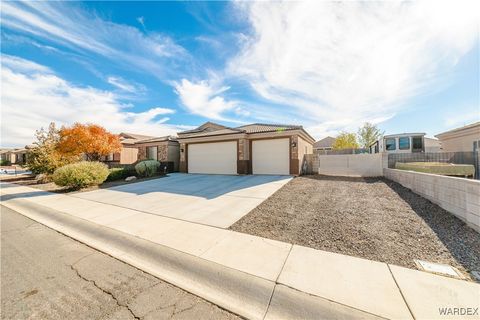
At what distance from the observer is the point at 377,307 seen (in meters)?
2.18

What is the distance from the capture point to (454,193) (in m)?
4.73

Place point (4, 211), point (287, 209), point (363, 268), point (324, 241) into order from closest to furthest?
point (363, 268) < point (324, 241) < point (287, 209) < point (4, 211)

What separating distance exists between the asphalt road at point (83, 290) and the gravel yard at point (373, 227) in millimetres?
2209

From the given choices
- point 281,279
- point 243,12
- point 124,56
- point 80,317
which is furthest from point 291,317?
point 124,56

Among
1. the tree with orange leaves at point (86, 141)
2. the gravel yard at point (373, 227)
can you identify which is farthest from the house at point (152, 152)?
the gravel yard at point (373, 227)

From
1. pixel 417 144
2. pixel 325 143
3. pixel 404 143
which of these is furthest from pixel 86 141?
pixel 325 143

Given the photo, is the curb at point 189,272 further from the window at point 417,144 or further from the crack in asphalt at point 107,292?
the window at point 417,144

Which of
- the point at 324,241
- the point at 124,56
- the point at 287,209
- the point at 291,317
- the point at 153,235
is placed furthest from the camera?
the point at 124,56

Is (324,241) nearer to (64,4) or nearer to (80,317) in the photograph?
(80,317)

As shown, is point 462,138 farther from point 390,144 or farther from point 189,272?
point 189,272

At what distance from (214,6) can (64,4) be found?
5.20 metres

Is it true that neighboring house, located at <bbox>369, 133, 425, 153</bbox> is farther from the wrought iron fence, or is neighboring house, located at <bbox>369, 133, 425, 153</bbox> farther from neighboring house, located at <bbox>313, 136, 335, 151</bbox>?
neighboring house, located at <bbox>313, 136, 335, 151</bbox>

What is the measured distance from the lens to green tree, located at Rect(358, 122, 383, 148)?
29812 millimetres

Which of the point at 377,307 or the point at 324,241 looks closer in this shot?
the point at 377,307
